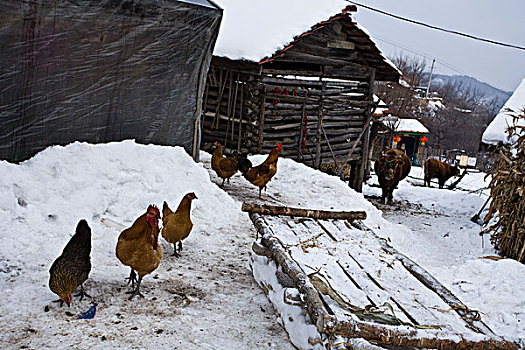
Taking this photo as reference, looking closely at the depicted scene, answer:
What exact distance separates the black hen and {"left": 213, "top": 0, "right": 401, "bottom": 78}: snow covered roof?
961 cm

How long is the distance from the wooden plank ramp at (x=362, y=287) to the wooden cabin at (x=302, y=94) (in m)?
8.05

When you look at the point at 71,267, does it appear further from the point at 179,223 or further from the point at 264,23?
the point at 264,23

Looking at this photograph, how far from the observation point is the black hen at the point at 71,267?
4.12 metres

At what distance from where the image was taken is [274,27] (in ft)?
47.5

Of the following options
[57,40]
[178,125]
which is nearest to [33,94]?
[57,40]

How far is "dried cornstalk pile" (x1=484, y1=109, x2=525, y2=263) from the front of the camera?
9023 mm

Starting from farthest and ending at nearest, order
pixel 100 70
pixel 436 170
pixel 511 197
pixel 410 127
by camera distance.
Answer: pixel 410 127
pixel 436 170
pixel 511 197
pixel 100 70

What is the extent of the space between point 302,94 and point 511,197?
7686 mm

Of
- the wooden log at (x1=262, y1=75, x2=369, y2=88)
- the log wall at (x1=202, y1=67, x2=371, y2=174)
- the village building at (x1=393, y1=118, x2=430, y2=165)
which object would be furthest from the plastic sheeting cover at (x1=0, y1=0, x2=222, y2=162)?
the village building at (x1=393, y1=118, x2=430, y2=165)

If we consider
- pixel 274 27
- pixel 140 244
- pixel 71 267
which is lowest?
pixel 71 267

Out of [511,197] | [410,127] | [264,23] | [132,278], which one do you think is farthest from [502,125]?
[410,127]

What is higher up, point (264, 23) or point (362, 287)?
point (264, 23)

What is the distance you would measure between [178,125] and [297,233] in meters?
4.29

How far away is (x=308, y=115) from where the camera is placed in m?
15.9
